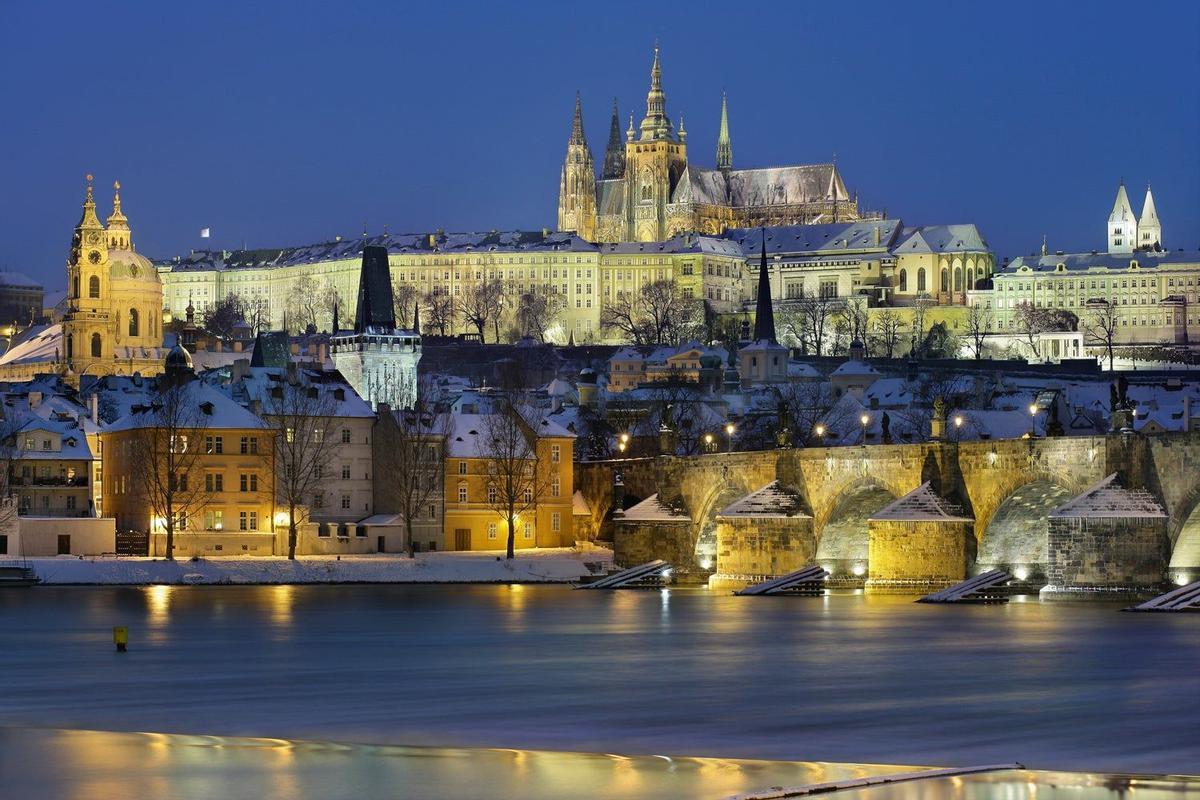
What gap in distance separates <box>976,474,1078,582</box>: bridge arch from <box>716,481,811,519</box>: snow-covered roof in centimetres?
847

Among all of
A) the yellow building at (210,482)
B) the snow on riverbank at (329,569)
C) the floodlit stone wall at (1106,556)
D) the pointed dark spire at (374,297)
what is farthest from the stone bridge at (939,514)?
the pointed dark spire at (374,297)

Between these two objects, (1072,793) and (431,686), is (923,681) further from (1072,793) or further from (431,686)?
(1072,793)

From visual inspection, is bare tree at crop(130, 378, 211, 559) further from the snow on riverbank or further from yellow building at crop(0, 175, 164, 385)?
yellow building at crop(0, 175, 164, 385)

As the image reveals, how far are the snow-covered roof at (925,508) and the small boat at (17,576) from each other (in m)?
29.2

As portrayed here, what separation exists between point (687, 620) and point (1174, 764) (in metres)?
30.5

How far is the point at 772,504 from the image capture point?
7338 cm

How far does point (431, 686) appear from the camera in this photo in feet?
138

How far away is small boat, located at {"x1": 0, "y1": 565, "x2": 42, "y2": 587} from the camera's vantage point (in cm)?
7669

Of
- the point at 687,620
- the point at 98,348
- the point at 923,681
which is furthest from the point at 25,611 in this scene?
the point at 98,348

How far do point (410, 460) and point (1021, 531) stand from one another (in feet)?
102

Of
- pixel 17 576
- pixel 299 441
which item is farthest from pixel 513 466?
pixel 17 576

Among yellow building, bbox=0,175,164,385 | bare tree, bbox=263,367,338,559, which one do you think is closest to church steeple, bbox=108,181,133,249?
yellow building, bbox=0,175,164,385

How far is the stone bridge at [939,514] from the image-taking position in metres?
57.7

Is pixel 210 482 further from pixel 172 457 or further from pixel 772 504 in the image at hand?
pixel 772 504
